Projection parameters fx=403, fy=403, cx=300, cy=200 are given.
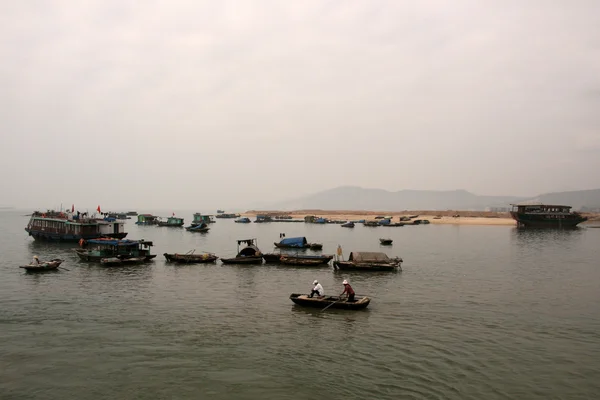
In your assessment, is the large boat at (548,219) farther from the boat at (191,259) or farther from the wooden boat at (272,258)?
the boat at (191,259)

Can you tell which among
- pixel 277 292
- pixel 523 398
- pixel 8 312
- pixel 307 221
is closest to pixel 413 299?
pixel 277 292

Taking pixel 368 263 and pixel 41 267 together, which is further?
pixel 368 263

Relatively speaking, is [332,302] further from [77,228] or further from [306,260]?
[77,228]

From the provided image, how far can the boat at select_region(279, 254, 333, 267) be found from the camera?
45.5 meters

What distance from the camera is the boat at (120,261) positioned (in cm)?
4441

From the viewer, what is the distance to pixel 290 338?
2114cm

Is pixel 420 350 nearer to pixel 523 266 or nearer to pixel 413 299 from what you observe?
pixel 413 299

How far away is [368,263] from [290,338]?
22470 millimetres

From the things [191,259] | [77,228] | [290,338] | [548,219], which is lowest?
[290,338]

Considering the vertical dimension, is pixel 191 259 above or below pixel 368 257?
below

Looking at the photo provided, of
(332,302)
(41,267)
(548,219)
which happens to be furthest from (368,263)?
(548,219)

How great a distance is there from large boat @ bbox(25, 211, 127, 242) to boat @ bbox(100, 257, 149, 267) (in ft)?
66.0

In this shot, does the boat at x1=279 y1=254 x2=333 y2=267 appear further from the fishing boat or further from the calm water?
the calm water

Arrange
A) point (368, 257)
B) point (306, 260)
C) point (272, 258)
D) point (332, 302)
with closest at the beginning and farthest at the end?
point (332, 302) < point (368, 257) < point (306, 260) < point (272, 258)
